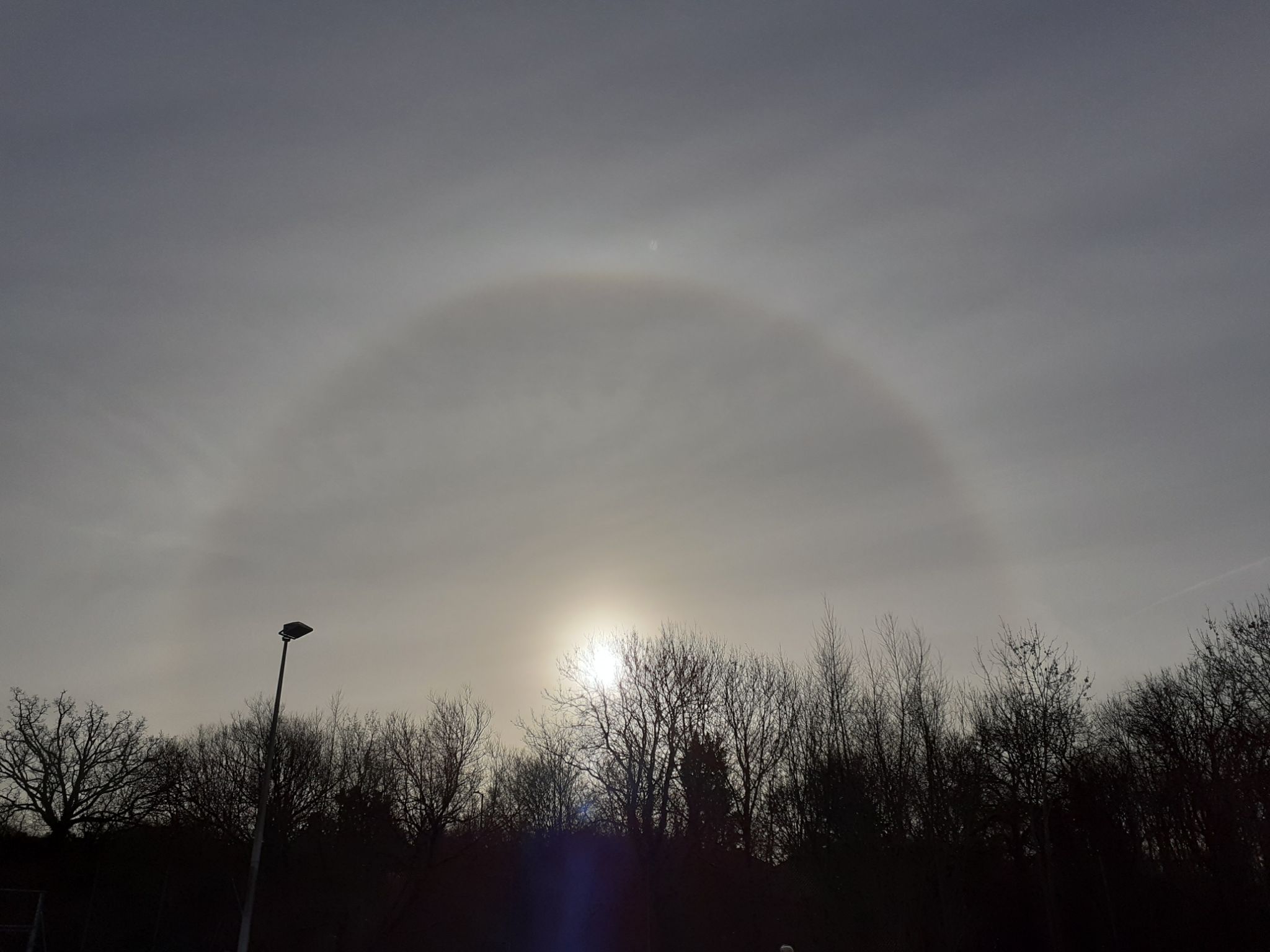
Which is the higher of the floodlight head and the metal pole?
the floodlight head

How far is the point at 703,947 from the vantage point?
3578 centimetres

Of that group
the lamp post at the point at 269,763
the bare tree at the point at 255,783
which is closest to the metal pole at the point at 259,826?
the lamp post at the point at 269,763

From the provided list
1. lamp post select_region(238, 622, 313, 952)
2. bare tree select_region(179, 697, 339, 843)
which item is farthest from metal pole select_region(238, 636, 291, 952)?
bare tree select_region(179, 697, 339, 843)

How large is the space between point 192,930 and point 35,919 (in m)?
16.0

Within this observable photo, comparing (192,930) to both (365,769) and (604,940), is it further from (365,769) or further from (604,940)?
(604,940)

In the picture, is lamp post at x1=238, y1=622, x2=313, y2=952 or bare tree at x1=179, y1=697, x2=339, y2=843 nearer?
lamp post at x1=238, y1=622, x2=313, y2=952

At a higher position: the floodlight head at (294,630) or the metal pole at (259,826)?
the floodlight head at (294,630)

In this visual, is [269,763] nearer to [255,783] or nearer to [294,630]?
[294,630]

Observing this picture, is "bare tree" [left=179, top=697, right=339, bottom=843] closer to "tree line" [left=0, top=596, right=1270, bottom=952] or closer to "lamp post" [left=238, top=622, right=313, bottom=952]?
"tree line" [left=0, top=596, right=1270, bottom=952]

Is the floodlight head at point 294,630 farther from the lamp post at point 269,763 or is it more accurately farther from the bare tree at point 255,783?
the bare tree at point 255,783

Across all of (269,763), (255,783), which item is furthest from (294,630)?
(255,783)

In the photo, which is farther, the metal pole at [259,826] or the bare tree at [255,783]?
the bare tree at [255,783]

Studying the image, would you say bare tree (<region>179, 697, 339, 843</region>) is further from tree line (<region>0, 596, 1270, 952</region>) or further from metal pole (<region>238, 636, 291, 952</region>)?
metal pole (<region>238, 636, 291, 952</region>)

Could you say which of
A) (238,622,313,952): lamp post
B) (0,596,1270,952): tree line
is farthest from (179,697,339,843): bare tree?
(238,622,313,952): lamp post
